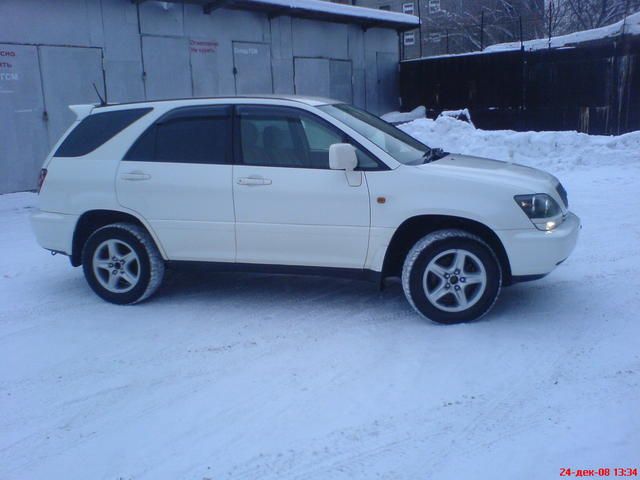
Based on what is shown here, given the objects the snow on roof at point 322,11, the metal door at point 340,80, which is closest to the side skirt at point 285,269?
the snow on roof at point 322,11

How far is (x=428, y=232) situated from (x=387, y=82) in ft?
56.6

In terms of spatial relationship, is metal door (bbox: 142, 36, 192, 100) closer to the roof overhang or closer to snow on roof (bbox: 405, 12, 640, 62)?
the roof overhang

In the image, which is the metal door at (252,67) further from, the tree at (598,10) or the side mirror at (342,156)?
the tree at (598,10)

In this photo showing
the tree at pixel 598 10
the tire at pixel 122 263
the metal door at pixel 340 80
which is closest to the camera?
the tire at pixel 122 263

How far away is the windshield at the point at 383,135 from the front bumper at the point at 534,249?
99 centimetres

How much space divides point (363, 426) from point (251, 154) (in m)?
2.65

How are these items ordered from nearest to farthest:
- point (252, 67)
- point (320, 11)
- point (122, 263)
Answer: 1. point (122, 263)
2. point (252, 67)
3. point (320, 11)

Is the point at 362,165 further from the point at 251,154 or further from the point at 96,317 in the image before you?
the point at 96,317

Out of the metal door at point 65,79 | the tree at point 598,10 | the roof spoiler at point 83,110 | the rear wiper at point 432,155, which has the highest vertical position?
the tree at point 598,10

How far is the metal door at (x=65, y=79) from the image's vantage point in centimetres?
1255

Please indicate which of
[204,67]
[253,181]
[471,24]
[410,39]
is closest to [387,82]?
[204,67]

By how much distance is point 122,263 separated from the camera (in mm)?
5934

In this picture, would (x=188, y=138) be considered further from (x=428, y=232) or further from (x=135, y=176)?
(x=428, y=232)

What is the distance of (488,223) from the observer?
5.08 metres
